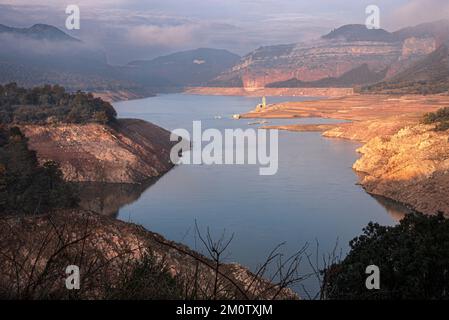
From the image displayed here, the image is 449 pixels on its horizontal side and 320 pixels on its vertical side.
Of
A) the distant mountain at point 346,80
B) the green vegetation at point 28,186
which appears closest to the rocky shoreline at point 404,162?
the green vegetation at point 28,186

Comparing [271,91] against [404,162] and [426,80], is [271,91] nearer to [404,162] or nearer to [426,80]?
[426,80]

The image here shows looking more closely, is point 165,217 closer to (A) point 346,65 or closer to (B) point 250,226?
(B) point 250,226

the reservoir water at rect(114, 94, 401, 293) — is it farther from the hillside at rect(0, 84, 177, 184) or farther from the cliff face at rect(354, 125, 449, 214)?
the hillside at rect(0, 84, 177, 184)

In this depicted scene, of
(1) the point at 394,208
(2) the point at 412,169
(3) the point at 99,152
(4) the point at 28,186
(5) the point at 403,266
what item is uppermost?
(3) the point at 99,152

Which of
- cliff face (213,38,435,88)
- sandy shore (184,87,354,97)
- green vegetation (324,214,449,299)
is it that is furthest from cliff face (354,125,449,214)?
cliff face (213,38,435,88)

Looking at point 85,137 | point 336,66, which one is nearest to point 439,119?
point 85,137
